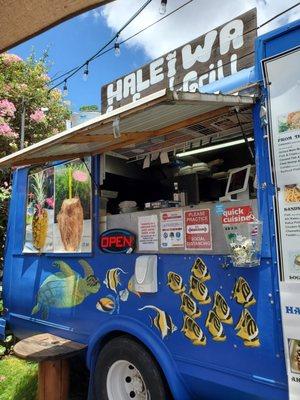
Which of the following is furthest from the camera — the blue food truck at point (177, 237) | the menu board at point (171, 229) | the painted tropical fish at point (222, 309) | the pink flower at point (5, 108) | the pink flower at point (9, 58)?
Result: the pink flower at point (9, 58)

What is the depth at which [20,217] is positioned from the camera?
5430mm

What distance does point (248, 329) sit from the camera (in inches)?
113

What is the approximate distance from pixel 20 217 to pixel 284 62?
379cm

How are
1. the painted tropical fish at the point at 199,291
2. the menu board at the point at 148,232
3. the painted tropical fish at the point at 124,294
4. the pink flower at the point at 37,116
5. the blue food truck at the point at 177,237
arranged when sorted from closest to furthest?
the blue food truck at the point at 177,237 → the painted tropical fish at the point at 199,291 → the menu board at the point at 148,232 → the painted tropical fish at the point at 124,294 → the pink flower at the point at 37,116

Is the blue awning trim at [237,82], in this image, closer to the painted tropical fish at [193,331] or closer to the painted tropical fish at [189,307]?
the painted tropical fish at [189,307]

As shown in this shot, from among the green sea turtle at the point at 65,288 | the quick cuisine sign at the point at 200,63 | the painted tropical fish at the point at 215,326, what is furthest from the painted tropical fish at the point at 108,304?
the quick cuisine sign at the point at 200,63

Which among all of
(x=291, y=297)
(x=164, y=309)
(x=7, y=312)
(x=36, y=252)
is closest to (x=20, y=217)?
(x=36, y=252)

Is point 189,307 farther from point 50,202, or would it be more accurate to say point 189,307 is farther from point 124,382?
point 50,202

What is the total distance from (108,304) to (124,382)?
26.6 inches

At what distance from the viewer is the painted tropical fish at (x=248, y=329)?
2.83 meters

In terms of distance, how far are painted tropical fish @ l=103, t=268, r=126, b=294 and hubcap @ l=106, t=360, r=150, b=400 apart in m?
0.64

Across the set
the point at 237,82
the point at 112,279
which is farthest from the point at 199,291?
the point at 237,82

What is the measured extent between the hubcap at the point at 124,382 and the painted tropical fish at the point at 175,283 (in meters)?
0.81

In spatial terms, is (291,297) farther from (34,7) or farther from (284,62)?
(34,7)
